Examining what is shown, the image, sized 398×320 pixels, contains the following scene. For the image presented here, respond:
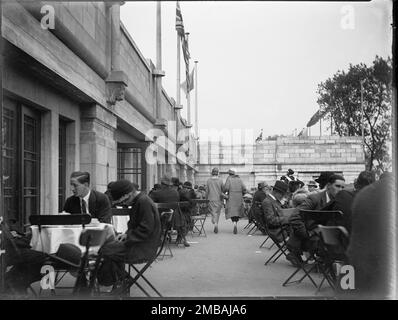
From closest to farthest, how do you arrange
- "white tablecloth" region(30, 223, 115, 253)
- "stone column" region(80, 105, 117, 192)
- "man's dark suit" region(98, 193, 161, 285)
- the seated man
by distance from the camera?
"man's dark suit" region(98, 193, 161, 285) < "white tablecloth" region(30, 223, 115, 253) < the seated man < "stone column" region(80, 105, 117, 192)

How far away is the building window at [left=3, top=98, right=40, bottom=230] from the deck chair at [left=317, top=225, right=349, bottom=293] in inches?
152

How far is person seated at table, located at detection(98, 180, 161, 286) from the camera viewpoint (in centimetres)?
419

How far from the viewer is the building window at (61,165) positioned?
8289mm

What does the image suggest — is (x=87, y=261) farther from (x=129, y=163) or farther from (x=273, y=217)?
(x=129, y=163)

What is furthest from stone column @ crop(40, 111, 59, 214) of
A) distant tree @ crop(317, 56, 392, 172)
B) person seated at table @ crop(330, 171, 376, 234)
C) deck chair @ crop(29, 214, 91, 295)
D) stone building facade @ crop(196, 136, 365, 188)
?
stone building facade @ crop(196, 136, 365, 188)

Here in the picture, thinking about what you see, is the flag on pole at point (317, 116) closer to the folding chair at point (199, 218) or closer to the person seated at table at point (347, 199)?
the folding chair at point (199, 218)

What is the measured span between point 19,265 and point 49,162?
3.51 meters

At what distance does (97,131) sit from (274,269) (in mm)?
4447

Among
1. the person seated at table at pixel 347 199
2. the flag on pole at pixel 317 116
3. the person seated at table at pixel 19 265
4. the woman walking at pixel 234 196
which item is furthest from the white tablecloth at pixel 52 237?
the flag on pole at pixel 317 116

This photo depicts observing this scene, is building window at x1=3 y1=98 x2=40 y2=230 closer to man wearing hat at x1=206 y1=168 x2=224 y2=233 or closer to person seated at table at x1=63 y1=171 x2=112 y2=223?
person seated at table at x1=63 y1=171 x2=112 y2=223

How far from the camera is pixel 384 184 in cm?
339

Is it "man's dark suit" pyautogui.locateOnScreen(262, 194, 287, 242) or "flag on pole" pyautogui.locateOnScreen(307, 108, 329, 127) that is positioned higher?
"flag on pole" pyautogui.locateOnScreen(307, 108, 329, 127)

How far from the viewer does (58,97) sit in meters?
7.57
